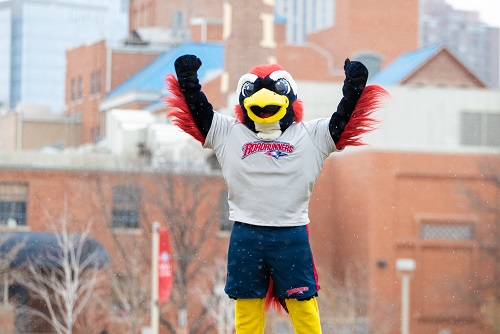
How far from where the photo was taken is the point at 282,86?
6.20 m

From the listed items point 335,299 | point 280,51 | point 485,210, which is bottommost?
point 335,299

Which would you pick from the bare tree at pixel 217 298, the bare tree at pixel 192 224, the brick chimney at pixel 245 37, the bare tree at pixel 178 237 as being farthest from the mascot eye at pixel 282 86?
the brick chimney at pixel 245 37

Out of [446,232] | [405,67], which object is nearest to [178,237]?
[446,232]

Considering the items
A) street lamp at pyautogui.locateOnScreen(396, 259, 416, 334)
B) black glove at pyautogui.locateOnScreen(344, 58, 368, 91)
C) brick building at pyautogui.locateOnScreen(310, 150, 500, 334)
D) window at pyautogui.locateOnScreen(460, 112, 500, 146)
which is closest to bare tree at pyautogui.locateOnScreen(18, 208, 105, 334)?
brick building at pyautogui.locateOnScreen(310, 150, 500, 334)

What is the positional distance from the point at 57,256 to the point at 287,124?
86.6 ft

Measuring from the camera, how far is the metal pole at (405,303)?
3744 centimetres

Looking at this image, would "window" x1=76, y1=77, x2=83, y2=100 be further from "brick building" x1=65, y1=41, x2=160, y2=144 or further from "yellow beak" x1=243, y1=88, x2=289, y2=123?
"yellow beak" x1=243, y1=88, x2=289, y2=123

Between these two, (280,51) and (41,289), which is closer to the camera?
(41,289)

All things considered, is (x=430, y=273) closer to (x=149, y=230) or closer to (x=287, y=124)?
(x=149, y=230)

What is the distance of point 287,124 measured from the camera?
6.25 m

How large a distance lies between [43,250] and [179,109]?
26837 millimetres

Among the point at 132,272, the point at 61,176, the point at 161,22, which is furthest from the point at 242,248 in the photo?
the point at 161,22

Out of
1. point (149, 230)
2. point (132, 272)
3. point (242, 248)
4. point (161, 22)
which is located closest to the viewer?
point (242, 248)

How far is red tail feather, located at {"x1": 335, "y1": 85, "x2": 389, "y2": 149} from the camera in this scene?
6.12 metres
